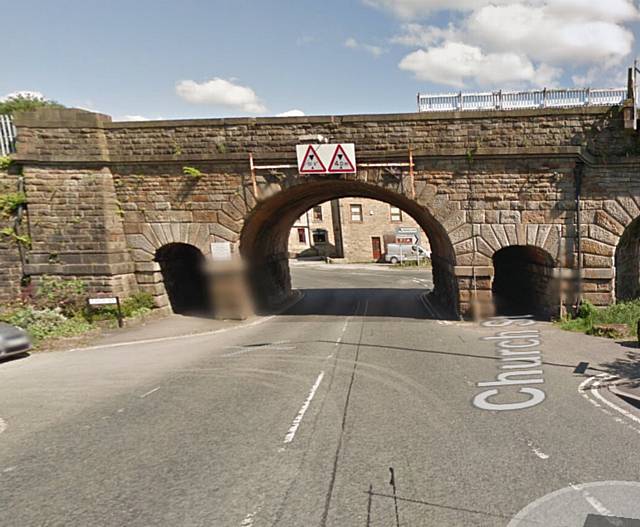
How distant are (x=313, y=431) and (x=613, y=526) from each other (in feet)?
10.6

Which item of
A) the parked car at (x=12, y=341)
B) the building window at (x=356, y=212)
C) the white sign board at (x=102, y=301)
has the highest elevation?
the building window at (x=356, y=212)

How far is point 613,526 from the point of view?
302 centimetres

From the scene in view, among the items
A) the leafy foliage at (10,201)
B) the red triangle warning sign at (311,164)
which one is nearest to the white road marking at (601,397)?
the red triangle warning sign at (311,164)

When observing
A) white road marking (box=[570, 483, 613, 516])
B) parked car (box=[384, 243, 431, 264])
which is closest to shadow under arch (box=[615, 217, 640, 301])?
white road marking (box=[570, 483, 613, 516])

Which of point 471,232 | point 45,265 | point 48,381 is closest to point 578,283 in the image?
point 471,232

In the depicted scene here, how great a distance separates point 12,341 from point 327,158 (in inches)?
390

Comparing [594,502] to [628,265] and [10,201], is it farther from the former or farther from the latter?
[10,201]

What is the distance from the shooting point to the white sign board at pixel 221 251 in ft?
39.5

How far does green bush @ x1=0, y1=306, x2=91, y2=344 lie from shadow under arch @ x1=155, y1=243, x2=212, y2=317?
3.12m

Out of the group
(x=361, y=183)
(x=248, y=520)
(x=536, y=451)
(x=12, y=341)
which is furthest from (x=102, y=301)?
(x=536, y=451)

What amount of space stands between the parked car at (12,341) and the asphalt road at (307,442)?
317 millimetres

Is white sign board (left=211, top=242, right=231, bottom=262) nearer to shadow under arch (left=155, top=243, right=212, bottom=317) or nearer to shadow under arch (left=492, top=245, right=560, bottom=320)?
shadow under arch (left=155, top=243, right=212, bottom=317)

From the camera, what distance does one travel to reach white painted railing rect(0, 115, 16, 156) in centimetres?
1157

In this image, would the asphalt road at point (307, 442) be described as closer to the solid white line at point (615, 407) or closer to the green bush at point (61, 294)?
the solid white line at point (615, 407)
